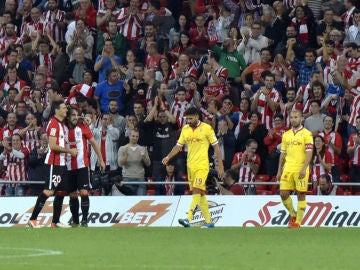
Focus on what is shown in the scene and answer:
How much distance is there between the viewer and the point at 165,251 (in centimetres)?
1451

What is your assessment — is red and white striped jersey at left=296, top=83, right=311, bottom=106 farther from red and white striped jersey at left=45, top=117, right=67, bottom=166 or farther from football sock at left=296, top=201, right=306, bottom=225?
red and white striped jersey at left=45, top=117, right=67, bottom=166

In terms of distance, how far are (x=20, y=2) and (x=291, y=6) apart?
7692 millimetres

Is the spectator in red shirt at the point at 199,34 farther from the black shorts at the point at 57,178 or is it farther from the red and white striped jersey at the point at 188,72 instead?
the black shorts at the point at 57,178

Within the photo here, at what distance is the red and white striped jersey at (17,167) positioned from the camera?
25.4m

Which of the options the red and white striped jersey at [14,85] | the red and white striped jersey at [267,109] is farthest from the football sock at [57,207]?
the red and white striped jersey at [14,85]

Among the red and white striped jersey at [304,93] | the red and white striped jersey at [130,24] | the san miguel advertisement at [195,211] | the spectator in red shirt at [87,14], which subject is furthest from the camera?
the spectator in red shirt at [87,14]

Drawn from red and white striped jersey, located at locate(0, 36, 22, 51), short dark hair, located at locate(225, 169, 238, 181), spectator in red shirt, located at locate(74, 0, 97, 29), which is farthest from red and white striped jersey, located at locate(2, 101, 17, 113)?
short dark hair, located at locate(225, 169, 238, 181)

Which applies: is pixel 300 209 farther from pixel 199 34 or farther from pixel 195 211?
pixel 199 34

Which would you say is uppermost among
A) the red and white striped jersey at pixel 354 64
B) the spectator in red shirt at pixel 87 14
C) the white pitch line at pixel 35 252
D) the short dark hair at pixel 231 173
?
the spectator in red shirt at pixel 87 14

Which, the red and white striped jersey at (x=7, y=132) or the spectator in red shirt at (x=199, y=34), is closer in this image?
the red and white striped jersey at (x=7, y=132)

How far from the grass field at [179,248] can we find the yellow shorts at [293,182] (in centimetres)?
78

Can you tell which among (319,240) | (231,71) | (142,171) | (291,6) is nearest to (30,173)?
(142,171)

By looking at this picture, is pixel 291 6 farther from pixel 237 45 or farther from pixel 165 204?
pixel 165 204

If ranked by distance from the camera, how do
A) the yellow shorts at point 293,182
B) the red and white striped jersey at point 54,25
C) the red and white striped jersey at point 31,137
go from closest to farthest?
the yellow shorts at point 293,182 → the red and white striped jersey at point 31,137 → the red and white striped jersey at point 54,25
